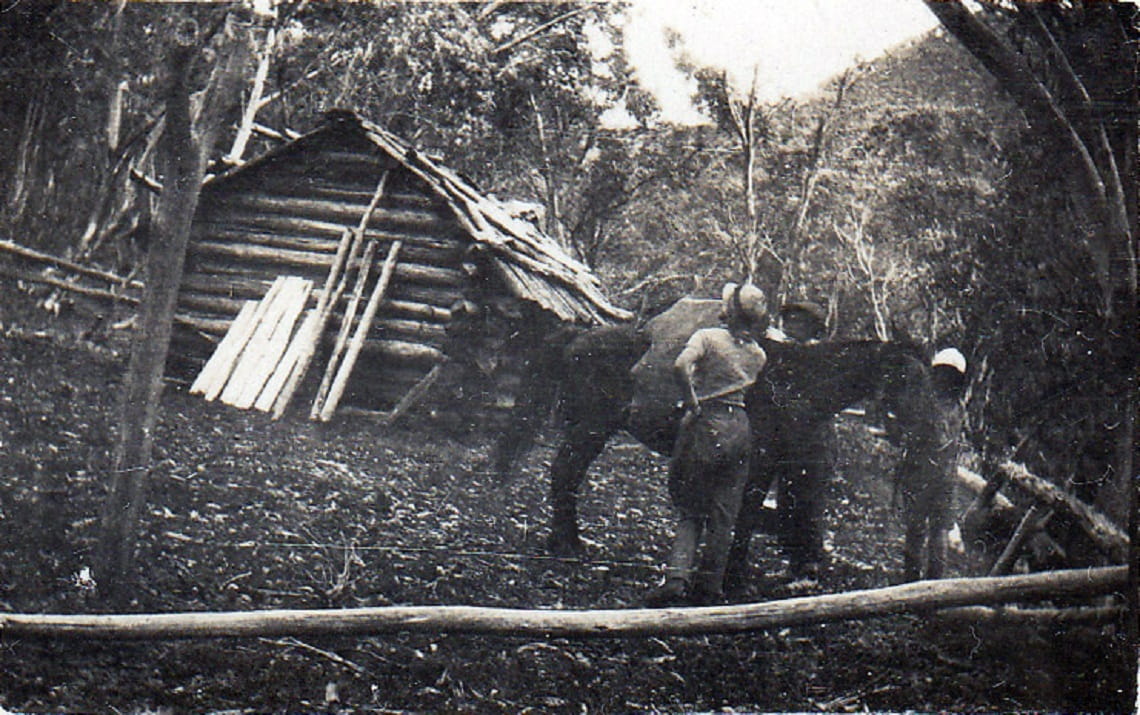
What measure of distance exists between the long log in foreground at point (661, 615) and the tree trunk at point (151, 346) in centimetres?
36

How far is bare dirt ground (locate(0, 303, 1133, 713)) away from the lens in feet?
11.0

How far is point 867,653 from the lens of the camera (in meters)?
3.39

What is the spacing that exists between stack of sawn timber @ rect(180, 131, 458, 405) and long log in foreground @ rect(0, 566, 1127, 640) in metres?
0.98

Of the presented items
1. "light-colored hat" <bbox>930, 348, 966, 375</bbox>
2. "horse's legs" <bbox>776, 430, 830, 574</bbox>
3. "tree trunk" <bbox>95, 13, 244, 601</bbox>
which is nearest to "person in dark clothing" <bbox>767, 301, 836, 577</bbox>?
"horse's legs" <bbox>776, 430, 830, 574</bbox>

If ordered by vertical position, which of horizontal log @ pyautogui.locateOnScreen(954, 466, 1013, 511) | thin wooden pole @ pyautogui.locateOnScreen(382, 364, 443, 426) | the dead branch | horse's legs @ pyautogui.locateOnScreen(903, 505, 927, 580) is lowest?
horse's legs @ pyautogui.locateOnScreen(903, 505, 927, 580)

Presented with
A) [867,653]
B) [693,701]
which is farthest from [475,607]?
[867,653]

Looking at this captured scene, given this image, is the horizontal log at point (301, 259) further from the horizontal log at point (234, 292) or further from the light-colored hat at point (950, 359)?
the light-colored hat at point (950, 359)

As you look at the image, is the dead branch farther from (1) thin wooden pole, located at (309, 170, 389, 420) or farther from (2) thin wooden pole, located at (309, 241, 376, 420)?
(2) thin wooden pole, located at (309, 241, 376, 420)

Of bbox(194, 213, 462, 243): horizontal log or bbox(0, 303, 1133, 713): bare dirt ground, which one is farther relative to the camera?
bbox(194, 213, 462, 243): horizontal log

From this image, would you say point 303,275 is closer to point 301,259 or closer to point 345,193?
point 301,259

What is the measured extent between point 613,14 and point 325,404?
220 cm

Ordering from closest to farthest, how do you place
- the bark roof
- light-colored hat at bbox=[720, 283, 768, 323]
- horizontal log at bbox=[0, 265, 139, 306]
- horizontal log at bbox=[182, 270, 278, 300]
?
light-colored hat at bbox=[720, 283, 768, 323], the bark roof, horizontal log at bbox=[182, 270, 278, 300], horizontal log at bbox=[0, 265, 139, 306]

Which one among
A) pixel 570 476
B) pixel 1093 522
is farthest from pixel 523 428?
pixel 1093 522

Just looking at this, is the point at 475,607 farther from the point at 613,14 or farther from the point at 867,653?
the point at 613,14
